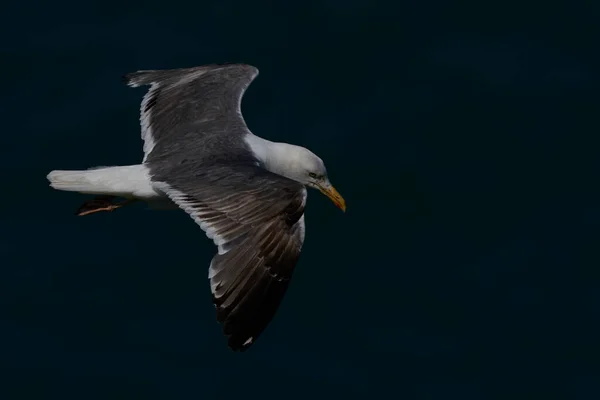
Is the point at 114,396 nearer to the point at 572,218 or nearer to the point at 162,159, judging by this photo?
the point at 162,159

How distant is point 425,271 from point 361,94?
9.43 ft

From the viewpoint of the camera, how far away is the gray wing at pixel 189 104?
15203 millimetres

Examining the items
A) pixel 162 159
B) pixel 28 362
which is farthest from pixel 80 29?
pixel 162 159

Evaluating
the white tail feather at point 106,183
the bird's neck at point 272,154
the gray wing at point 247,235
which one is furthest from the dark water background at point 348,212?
the gray wing at point 247,235

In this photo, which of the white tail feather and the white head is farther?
the white head

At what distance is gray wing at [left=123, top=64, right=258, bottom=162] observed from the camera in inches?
599

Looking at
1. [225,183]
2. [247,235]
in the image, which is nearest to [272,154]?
[225,183]

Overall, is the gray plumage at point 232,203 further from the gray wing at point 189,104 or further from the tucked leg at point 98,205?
the tucked leg at point 98,205

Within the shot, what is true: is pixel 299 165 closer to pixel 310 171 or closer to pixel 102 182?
pixel 310 171

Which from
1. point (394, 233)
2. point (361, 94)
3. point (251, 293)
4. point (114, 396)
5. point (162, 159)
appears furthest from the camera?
point (361, 94)

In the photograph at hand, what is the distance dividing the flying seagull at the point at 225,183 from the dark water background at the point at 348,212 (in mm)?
2583

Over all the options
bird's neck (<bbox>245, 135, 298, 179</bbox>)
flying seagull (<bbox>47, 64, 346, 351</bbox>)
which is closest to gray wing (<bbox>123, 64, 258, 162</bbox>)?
flying seagull (<bbox>47, 64, 346, 351</bbox>)

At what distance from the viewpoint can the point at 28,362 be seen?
17.6 meters

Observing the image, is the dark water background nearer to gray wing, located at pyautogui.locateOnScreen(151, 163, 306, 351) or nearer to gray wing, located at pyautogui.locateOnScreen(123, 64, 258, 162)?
gray wing, located at pyautogui.locateOnScreen(123, 64, 258, 162)
